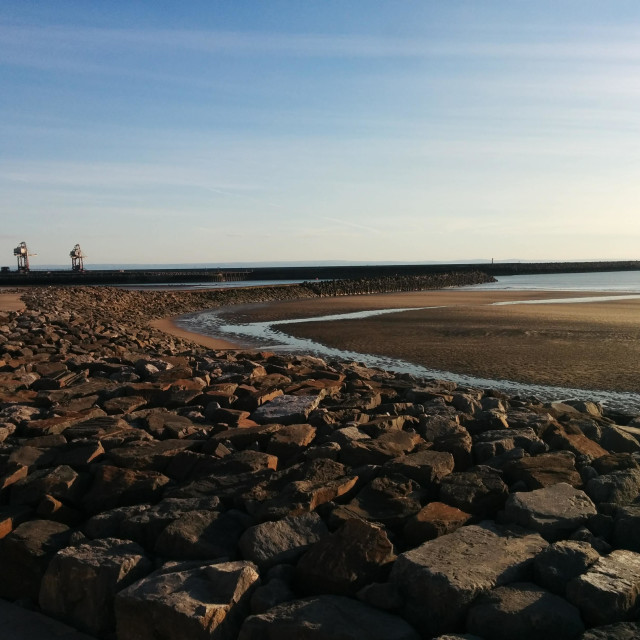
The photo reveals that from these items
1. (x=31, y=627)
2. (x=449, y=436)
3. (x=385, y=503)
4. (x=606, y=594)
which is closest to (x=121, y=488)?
(x=31, y=627)

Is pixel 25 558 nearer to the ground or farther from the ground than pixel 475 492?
nearer to the ground

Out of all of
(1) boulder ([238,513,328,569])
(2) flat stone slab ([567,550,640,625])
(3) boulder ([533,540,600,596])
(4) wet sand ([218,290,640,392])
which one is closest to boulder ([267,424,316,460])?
(1) boulder ([238,513,328,569])

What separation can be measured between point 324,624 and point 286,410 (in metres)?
3.38

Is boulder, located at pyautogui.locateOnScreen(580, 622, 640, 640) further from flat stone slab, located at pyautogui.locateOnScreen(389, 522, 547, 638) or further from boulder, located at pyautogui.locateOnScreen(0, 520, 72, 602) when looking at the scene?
boulder, located at pyautogui.locateOnScreen(0, 520, 72, 602)

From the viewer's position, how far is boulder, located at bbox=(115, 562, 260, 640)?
120 inches

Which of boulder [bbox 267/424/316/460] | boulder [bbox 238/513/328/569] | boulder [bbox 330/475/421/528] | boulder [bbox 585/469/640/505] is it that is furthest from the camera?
boulder [bbox 267/424/316/460]

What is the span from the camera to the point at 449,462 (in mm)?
4828

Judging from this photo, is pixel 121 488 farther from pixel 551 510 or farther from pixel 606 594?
pixel 606 594

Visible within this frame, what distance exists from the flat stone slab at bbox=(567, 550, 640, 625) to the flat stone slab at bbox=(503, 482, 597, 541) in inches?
23.7

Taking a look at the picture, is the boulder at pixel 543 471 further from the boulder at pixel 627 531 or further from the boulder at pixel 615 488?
the boulder at pixel 627 531

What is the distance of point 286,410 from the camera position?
6.29m

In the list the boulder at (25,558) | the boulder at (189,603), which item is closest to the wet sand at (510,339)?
the boulder at (189,603)

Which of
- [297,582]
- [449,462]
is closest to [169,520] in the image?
[297,582]

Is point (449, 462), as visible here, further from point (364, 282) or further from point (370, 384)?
point (364, 282)
